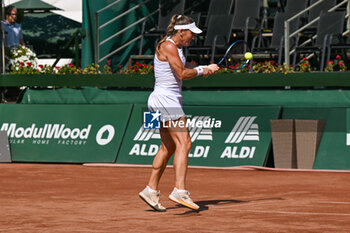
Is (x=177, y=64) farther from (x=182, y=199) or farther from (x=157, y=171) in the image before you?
(x=182, y=199)

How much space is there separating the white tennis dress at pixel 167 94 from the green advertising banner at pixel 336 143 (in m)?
5.25

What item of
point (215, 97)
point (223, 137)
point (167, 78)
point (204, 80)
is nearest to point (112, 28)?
point (204, 80)

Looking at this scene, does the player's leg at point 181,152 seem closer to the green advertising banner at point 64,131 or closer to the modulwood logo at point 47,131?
the green advertising banner at point 64,131

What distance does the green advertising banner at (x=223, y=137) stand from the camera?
1314 cm

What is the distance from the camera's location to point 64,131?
14.2m

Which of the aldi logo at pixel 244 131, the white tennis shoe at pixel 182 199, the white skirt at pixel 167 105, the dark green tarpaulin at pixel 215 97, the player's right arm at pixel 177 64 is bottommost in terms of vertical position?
the aldi logo at pixel 244 131

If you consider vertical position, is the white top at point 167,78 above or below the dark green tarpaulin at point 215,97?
above

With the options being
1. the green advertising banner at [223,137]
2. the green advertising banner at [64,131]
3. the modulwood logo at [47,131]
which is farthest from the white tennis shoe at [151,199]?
the modulwood logo at [47,131]

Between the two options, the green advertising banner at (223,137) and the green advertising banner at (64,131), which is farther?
the green advertising banner at (64,131)

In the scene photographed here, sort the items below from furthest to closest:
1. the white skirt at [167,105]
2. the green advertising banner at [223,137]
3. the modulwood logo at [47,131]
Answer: the modulwood logo at [47,131] → the green advertising banner at [223,137] → the white skirt at [167,105]

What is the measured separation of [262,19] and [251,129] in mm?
4797

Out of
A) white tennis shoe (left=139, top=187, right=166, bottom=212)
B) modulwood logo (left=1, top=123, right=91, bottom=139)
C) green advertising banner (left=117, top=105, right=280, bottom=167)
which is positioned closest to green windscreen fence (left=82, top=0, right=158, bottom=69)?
modulwood logo (left=1, top=123, right=91, bottom=139)

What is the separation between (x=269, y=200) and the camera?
30.2 ft

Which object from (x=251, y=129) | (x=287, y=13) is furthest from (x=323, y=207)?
(x=287, y=13)
